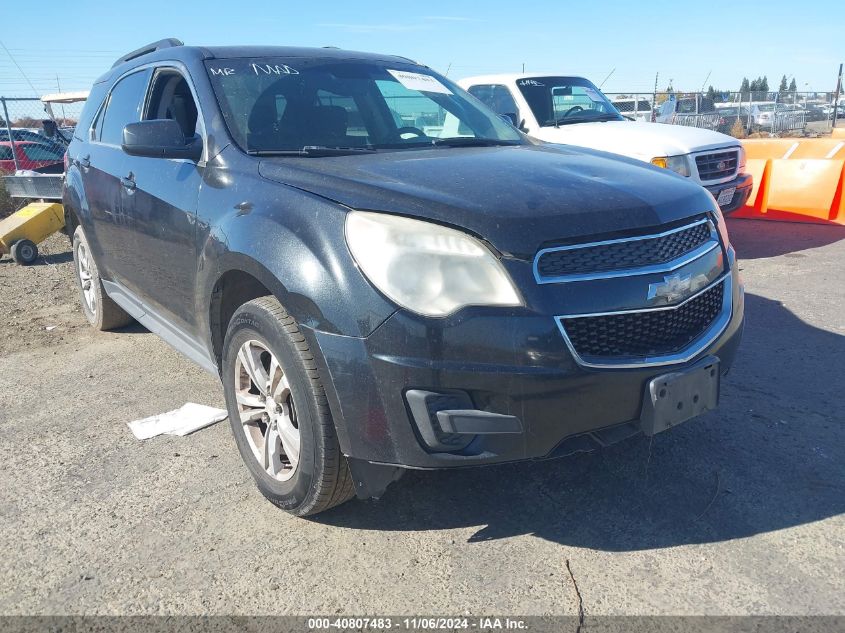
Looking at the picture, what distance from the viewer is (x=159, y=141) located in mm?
3221

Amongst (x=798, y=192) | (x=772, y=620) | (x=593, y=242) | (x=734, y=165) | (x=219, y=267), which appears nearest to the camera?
(x=772, y=620)

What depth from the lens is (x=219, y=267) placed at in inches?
115

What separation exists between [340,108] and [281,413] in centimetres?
164

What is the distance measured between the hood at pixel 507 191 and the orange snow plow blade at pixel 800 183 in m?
6.78

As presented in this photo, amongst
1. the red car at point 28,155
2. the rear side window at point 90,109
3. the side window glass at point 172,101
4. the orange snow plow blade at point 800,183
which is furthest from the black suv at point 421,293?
the red car at point 28,155

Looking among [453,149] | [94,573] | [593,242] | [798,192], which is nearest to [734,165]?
[798,192]

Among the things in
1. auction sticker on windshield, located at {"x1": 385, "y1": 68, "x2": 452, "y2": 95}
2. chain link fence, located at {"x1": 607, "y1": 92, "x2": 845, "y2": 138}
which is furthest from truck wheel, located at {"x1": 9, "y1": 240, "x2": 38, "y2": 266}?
chain link fence, located at {"x1": 607, "y1": 92, "x2": 845, "y2": 138}

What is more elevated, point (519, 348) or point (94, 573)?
point (519, 348)

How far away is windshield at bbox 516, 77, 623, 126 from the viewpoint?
834 centimetres

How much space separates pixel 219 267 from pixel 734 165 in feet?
21.5

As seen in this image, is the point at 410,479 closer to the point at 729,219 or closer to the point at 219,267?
the point at 219,267

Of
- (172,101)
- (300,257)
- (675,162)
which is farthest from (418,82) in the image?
(675,162)

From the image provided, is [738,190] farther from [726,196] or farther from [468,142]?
[468,142]

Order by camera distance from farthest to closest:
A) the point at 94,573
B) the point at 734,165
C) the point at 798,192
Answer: the point at 798,192, the point at 734,165, the point at 94,573
